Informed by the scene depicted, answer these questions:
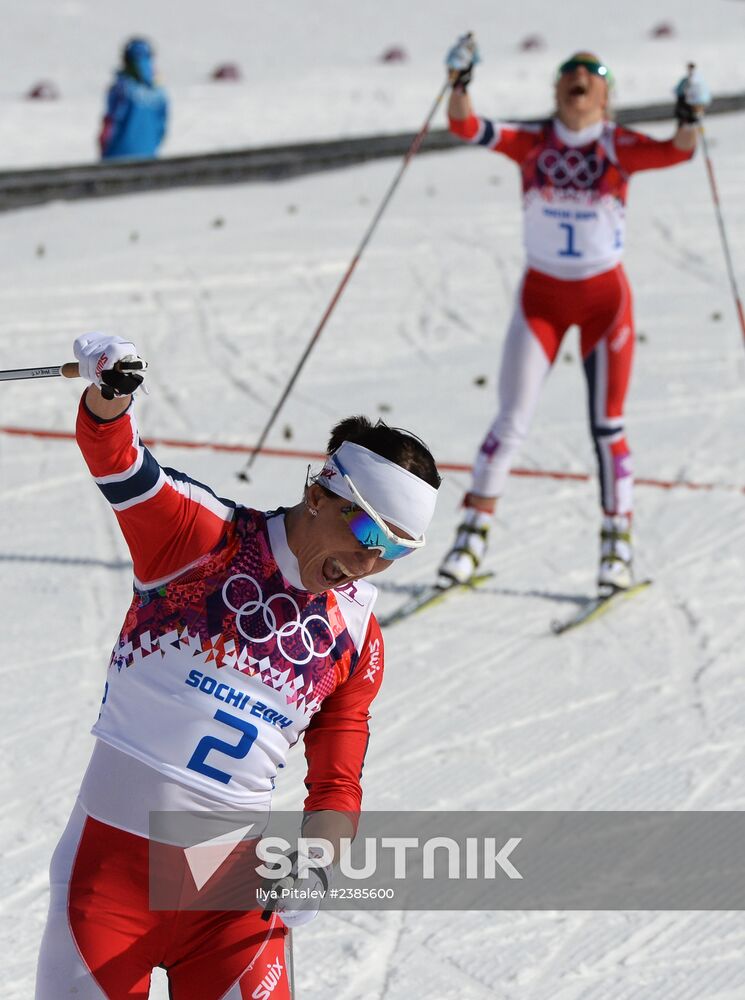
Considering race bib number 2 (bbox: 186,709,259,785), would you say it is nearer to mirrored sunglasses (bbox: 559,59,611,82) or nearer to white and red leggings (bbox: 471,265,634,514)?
white and red leggings (bbox: 471,265,634,514)

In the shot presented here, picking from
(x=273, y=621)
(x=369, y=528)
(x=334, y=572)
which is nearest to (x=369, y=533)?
(x=369, y=528)

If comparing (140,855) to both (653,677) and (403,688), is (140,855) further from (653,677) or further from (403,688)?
(653,677)

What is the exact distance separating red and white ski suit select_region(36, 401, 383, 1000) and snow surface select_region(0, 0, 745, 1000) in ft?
4.42

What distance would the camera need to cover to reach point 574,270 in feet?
22.2

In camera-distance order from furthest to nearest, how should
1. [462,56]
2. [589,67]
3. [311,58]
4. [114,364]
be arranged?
1. [311,58]
2. [462,56]
3. [589,67]
4. [114,364]

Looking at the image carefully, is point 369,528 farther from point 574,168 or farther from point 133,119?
point 133,119

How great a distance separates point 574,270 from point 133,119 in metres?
6.84

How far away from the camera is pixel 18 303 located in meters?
10.9

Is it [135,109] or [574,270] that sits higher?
[135,109]

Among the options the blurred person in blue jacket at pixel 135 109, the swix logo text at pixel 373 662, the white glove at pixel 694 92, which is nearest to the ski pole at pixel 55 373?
the swix logo text at pixel 373 662

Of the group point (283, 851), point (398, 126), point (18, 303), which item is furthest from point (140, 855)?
point (398, 126)

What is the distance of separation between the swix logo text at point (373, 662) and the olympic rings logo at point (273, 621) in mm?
157

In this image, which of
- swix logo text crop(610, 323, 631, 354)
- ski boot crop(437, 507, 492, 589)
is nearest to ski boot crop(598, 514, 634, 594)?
ski boot crop(437, 507, 492, 589)

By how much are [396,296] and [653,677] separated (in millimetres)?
5801
